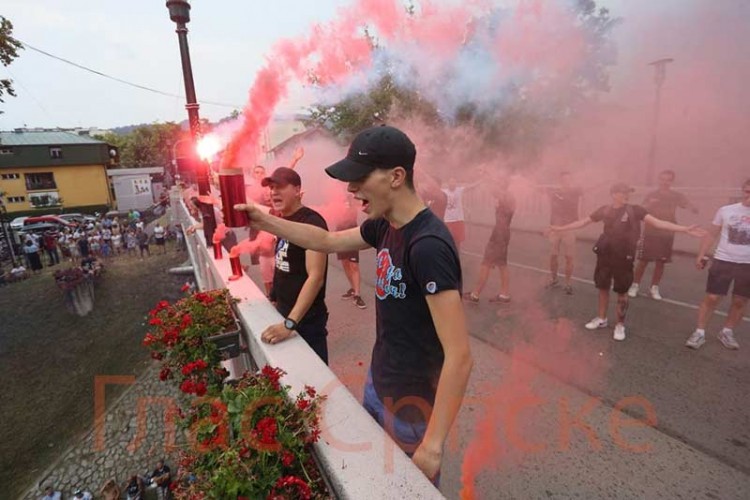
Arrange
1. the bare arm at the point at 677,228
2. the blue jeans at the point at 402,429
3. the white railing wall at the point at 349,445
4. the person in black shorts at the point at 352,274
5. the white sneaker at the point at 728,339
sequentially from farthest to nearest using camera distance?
the person in black shorts at the point at 352,274 → the white sneaker at the point at 728,339 → the bare arm at the point at 677,228 → the blue jeans at the point at 402,429 → the white railing wall at the point at 349,445

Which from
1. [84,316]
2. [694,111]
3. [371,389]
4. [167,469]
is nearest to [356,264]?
[167,469]

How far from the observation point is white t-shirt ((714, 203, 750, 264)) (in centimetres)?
419

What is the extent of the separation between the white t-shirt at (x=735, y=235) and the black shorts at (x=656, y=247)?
139cm

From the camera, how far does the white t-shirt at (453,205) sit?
7055mm

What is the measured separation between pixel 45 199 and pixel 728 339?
50.0 meters

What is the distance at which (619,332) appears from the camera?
15.4 ft

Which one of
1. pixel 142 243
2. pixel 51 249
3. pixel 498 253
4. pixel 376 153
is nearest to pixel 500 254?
pixel 498 253

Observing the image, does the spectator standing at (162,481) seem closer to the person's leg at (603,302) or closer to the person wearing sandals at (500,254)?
the person wearing sandals at (500,254)

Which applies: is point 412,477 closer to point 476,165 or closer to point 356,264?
point 356,264

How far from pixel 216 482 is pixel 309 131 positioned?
11.9m

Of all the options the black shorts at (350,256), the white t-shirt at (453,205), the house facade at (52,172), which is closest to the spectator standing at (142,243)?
the black shorts at (350,256)

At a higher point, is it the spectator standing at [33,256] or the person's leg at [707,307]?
the person's leg at [707,307]

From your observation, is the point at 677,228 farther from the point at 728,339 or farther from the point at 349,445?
the point at 349,445

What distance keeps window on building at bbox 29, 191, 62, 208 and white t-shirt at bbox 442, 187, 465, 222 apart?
4570cm
